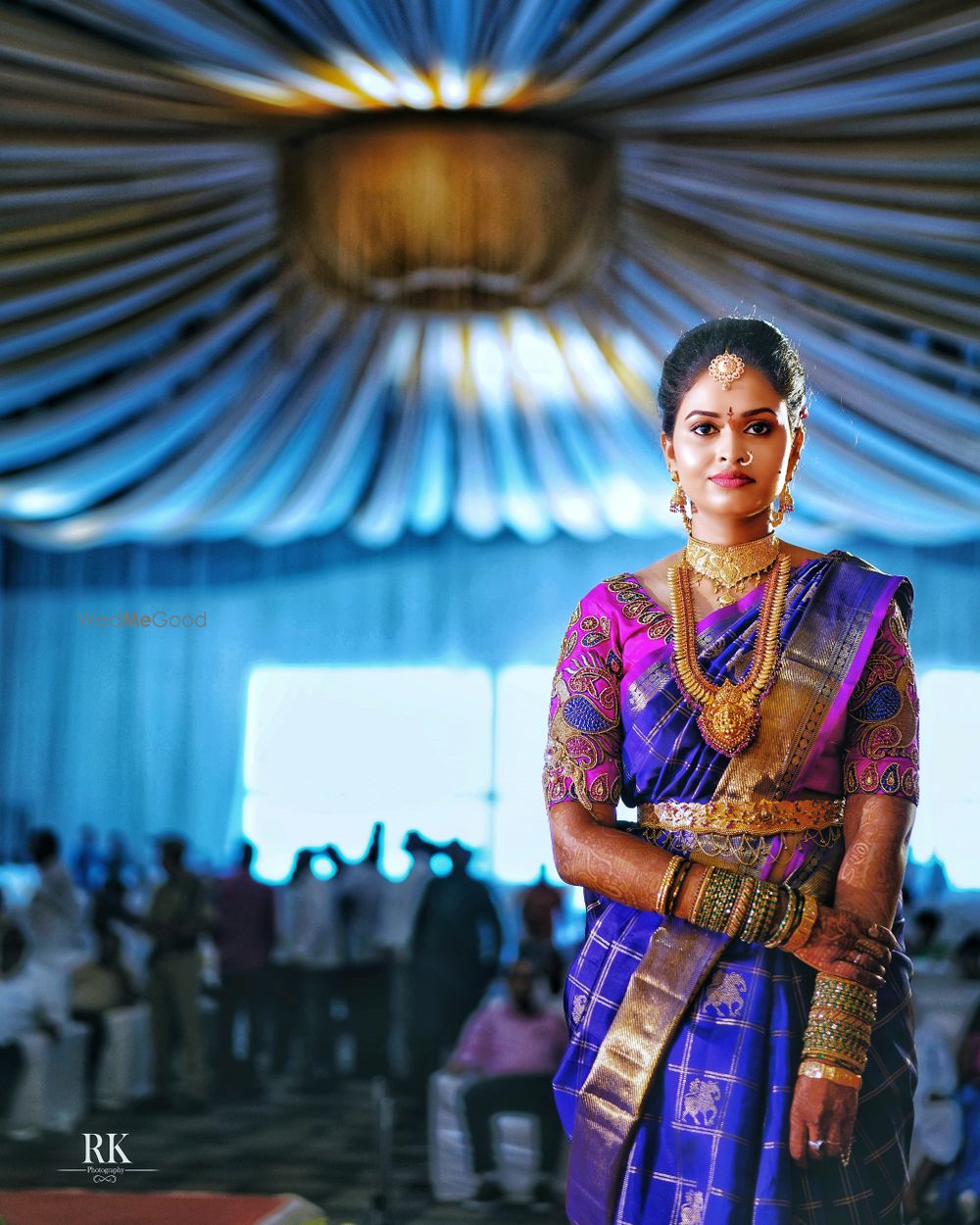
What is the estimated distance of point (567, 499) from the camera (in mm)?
8477

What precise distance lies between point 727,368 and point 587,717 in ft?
1.15

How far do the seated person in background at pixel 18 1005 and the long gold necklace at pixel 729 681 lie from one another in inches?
168

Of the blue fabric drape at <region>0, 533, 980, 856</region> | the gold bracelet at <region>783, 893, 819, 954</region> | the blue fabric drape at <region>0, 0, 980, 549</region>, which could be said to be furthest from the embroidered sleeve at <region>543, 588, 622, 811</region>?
the blue fabric drape at <region>0, 533, 980, 856</region>

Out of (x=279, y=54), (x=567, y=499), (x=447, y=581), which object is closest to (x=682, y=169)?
(x=279, y=54)

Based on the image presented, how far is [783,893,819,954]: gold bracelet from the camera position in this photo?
47.9 inches

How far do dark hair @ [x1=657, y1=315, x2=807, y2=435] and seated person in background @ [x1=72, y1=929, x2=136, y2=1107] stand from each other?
4791 millimetres

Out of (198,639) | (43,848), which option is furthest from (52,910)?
(198,639)

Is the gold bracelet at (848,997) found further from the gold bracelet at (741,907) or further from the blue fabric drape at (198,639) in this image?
the blue fabric drape at (198,639)

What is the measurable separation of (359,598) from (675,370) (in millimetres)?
8625

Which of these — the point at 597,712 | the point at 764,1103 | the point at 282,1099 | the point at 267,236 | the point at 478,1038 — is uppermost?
the point at 267,236

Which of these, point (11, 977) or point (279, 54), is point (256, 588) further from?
point (279, 54)

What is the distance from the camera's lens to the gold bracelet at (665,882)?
4.07ft

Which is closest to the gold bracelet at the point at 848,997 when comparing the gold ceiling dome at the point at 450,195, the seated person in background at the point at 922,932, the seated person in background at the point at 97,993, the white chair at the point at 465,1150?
the white chair at the point at 465,1150

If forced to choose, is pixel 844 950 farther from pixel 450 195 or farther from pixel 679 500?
pixel 450 195
